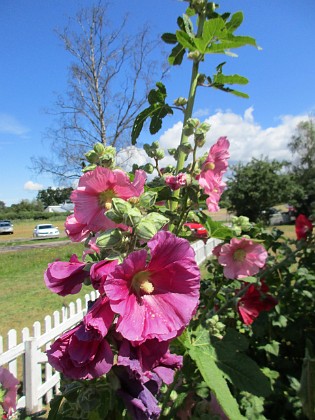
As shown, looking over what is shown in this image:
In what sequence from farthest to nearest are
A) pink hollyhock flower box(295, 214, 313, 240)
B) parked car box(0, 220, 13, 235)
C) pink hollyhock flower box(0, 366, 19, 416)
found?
parked car box(0, 220, 13, 235) < pink hollyhock flower box(295, 214, 313, 240) < pink hollyhock flower box(0, 366, 19, 416)

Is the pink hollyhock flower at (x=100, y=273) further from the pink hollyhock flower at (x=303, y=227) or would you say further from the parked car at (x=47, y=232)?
the parked car at (x=47, y=232)

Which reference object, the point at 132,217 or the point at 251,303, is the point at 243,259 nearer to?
the point at 251,303

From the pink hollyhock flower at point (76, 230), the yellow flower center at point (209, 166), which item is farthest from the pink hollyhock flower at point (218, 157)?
Result: the pink hollyhock flower at point (76, 230)

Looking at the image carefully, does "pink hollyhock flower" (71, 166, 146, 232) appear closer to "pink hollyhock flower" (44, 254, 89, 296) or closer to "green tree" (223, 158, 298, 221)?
"pink hollyhock flower" (44, 254, 89, 296)

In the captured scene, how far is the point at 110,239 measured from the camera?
73 centimetres

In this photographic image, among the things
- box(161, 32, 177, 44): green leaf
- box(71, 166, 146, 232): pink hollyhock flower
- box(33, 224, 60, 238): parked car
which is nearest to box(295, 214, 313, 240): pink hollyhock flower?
box(161, 32, 177, 44): green leaf

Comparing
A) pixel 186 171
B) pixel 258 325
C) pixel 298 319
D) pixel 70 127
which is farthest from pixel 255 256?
pixel 70 127

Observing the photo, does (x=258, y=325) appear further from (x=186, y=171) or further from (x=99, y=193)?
(x=99, y=193)

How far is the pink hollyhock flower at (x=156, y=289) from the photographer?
25.4 inches

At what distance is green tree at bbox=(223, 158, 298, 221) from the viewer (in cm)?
2873

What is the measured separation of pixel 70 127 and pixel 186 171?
13473 millimetres

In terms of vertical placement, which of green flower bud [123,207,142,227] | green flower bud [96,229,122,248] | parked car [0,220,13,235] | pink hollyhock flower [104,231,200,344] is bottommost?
parked car [0,220,13,235]

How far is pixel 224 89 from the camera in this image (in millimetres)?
1242

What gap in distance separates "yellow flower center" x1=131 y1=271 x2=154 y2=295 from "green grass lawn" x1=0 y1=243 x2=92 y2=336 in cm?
312
